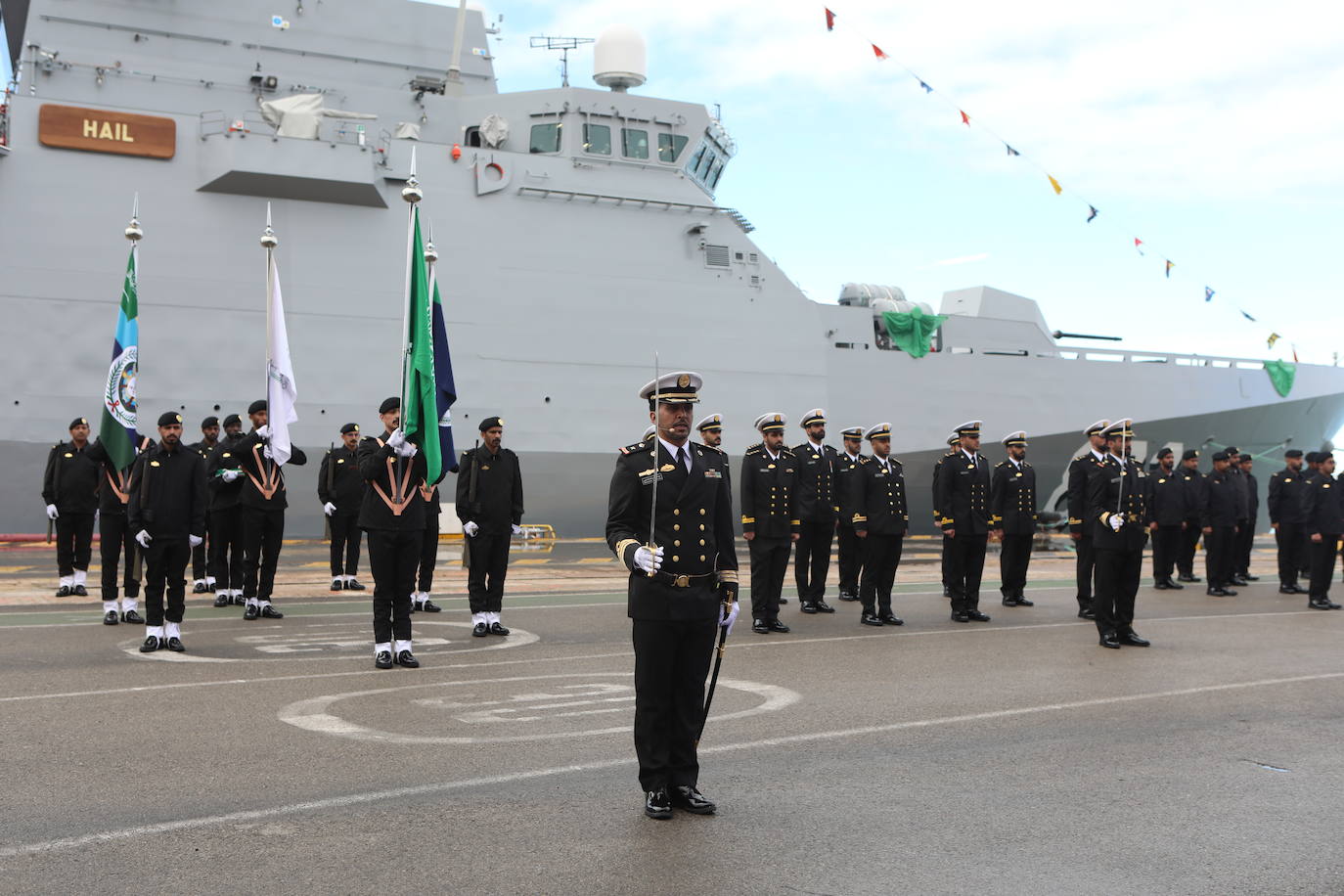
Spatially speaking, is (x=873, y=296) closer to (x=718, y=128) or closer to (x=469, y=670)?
(x=718, y=128)

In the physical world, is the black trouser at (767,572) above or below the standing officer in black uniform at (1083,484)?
below

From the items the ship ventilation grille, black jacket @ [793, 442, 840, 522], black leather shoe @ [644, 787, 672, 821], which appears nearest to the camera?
black leather shoe @ [644, 787, 672, 821]

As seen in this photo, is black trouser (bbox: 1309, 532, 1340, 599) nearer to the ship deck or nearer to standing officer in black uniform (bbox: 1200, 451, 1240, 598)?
standing officer in black uniform (bbox: 1200, 451, 1240, 598)

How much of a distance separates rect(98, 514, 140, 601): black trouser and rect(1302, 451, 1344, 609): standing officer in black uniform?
11743mm

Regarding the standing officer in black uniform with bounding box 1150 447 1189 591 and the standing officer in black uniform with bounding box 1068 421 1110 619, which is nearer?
the standing officer in black uniform with bounding box 1068 421 1110 619

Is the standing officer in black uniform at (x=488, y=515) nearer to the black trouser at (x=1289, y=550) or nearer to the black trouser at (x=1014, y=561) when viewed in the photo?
the black trouser at (x=1014, y=561)

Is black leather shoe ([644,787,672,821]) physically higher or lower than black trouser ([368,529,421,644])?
lower

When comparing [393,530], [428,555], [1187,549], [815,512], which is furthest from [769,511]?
[1187,549]

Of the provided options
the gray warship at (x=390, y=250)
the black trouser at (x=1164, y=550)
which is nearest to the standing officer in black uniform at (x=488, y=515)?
the black trouser at (x=1164, y=550)

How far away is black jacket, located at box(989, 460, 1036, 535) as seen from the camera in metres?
12.1

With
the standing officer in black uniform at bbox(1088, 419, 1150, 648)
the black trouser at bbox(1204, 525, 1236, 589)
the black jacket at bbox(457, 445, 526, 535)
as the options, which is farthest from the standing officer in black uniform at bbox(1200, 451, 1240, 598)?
the black jacket at bbox(457, 445, 526, 535)

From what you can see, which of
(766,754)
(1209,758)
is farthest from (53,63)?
(1209,758)

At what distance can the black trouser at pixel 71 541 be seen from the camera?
36.1ft

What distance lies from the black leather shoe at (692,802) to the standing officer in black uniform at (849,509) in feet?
22.6
